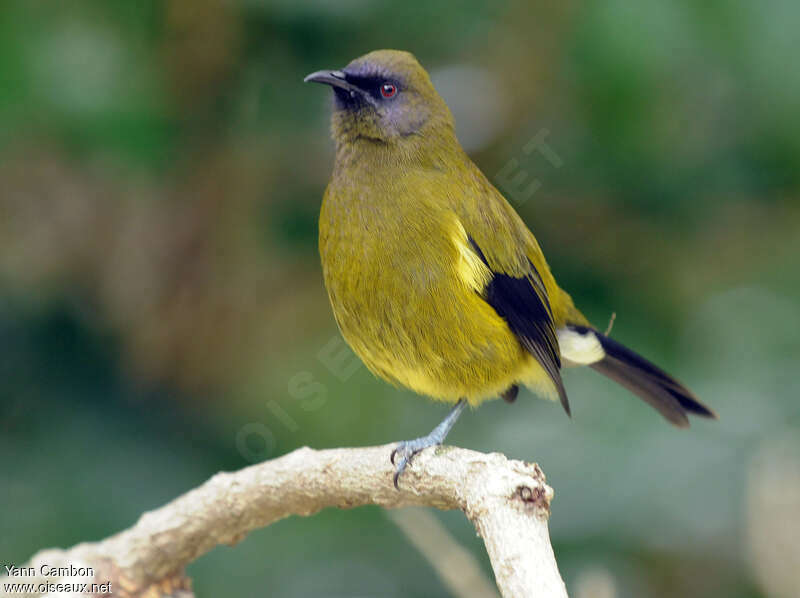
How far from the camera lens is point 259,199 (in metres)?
3.97

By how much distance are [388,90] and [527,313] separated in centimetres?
79

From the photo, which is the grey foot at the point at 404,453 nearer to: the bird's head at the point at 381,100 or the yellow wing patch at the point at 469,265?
the yellow wing patch at the point at 469,265

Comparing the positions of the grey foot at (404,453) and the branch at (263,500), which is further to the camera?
the grey foot at (404,453)

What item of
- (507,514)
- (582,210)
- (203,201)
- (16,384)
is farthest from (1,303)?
(507,514)

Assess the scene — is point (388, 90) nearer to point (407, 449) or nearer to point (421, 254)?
point (421, 254)

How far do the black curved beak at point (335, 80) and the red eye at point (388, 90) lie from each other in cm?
7

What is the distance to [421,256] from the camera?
2682 mm

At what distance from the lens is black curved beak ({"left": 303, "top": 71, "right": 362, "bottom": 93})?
285cm

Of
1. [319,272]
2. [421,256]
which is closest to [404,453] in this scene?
[421,256]

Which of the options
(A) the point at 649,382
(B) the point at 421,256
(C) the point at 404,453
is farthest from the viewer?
(A) the point at 649,382

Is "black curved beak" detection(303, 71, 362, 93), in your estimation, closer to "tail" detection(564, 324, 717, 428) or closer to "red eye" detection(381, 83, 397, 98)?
"red eye" detection(381, 83, 397, 98)

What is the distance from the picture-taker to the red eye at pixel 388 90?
2908 mm

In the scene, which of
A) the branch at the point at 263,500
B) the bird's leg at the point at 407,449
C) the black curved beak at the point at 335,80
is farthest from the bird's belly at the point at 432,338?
the black curved beak at the point at 335,80

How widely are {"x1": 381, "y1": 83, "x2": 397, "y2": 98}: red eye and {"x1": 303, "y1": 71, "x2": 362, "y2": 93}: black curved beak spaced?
0.24 feet
